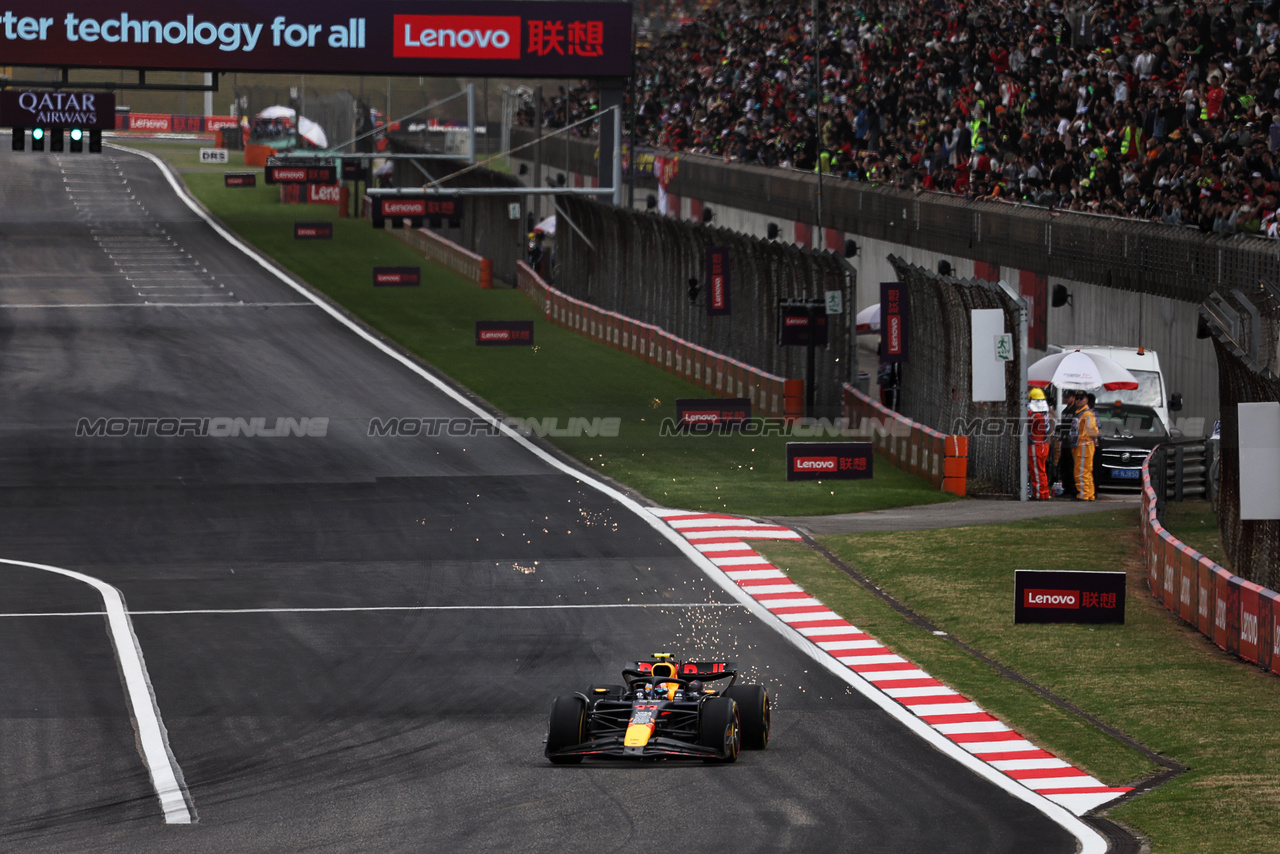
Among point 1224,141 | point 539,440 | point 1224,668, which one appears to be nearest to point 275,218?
point 539,440

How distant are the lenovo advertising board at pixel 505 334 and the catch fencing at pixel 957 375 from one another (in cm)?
1445

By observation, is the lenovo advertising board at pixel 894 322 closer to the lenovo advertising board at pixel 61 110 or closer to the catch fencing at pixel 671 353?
the catch fencing at pixel 671 353

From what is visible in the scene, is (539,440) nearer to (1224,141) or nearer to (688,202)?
(1224,141)

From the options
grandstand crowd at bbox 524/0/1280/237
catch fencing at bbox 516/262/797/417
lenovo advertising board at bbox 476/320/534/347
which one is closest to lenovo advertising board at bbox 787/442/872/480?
catch fencing at bbox 516/262/797/417

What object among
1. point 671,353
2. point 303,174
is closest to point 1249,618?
point 671,353

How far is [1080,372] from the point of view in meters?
31.1

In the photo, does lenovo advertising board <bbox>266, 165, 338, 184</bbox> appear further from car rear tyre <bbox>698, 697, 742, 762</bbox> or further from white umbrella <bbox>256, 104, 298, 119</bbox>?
car rear tyre <bbox>698, 697, 742, 762</bbox>

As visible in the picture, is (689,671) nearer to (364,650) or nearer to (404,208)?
(364,650)

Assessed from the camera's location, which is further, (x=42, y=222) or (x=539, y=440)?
(x=42, y=222)

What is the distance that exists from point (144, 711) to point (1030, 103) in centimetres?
3123

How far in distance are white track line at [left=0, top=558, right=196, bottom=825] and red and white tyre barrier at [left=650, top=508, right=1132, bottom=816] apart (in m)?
6.27

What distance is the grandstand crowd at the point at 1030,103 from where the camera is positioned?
3397 centimetres

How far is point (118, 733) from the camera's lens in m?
15.8

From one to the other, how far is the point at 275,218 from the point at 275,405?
41.6m
